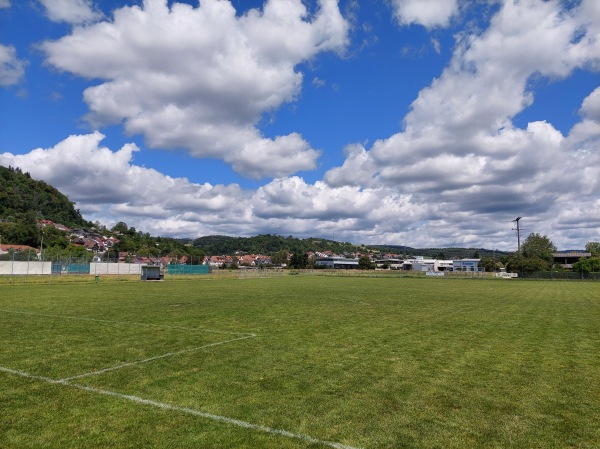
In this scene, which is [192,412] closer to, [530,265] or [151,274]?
[151,274]

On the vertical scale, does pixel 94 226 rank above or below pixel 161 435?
above

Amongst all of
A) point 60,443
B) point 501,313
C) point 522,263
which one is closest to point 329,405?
point 60,443

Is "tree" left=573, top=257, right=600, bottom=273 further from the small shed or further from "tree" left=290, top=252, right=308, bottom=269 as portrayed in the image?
the small shed

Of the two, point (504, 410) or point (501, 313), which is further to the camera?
point (501, 313)

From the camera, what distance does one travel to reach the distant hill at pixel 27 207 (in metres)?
110

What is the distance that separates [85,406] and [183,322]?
8517mm

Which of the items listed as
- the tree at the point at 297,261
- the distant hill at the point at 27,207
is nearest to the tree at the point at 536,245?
the tree at the point at 297,261

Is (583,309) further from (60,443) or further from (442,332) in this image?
(60,443)

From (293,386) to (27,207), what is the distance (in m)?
167

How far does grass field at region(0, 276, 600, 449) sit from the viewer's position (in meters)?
5.12

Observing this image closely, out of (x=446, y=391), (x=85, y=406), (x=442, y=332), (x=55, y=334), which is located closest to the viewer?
(x=85, y=406)

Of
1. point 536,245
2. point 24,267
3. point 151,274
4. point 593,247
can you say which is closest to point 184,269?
point 151,274

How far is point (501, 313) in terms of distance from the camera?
18938mm

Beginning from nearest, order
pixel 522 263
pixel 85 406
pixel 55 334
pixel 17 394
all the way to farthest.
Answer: pixel 85 406, pixel 17 394, pixel 55 334, pixel 522 263
